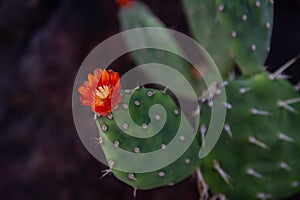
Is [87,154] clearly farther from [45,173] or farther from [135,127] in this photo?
[135,127]

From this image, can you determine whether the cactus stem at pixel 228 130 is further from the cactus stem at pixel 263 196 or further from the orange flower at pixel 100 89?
the orange flower at pixel 100 89

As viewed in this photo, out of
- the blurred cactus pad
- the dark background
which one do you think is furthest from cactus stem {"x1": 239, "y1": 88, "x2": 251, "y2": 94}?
the dark background

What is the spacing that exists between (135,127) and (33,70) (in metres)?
1.37

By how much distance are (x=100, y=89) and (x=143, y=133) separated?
182 millimetres

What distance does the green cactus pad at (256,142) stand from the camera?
56.2 inches

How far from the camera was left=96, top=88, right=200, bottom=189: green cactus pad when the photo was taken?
114 centimetres

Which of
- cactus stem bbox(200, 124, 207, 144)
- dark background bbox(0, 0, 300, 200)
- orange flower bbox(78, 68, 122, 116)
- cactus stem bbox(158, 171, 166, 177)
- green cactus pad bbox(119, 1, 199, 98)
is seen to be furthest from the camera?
dark background bbox(0, 0, 300, 200)

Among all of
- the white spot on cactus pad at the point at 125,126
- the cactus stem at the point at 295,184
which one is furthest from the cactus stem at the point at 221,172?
the white spot on cactus pad at the point at 125,126

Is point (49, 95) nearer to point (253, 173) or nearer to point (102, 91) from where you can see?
point (253, 173)

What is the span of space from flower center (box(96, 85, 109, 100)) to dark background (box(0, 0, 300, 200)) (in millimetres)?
1282

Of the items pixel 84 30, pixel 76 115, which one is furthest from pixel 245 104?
pixel 84 30

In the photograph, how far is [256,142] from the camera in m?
1.43

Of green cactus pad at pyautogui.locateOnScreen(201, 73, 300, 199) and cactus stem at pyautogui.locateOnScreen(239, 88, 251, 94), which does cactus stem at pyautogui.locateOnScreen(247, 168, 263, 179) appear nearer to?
green cactus pad at pyautogui.locateOnScreen(201, 73, 300, 199)

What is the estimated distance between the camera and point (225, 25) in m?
1.49
